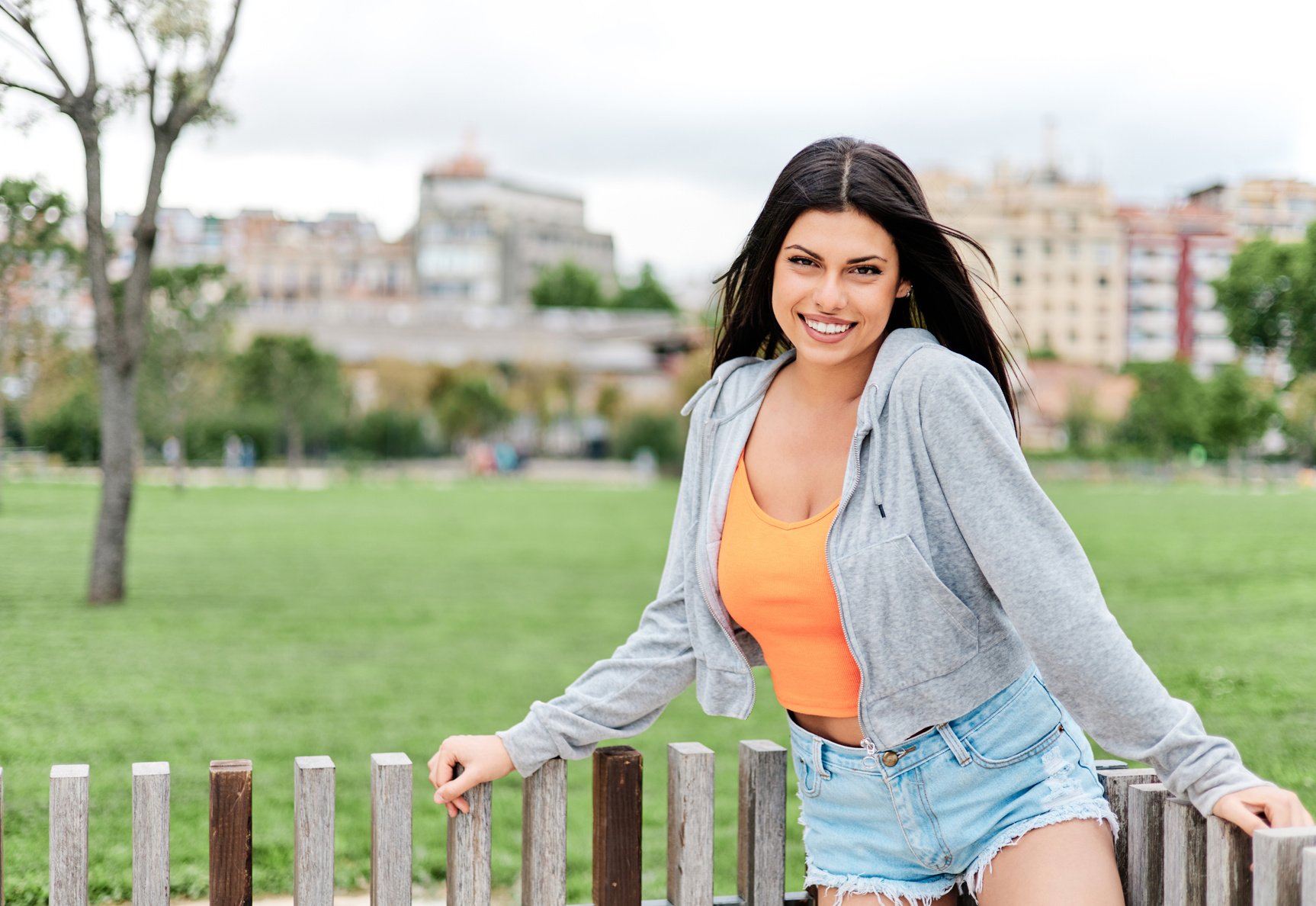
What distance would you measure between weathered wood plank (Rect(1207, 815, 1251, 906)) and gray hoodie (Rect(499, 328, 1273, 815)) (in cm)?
4

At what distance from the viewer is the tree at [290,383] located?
42.7 m

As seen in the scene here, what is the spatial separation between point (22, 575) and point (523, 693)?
21.2 ft

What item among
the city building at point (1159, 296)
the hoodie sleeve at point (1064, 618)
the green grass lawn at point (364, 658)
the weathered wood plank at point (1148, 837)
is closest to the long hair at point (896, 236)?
the hoodie sleeve at point (1064, 618)

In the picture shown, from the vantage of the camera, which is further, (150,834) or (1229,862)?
(150,834)

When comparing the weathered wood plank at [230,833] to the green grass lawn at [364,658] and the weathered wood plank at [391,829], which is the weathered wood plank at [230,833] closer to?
the weathered wood plank at [391,829]

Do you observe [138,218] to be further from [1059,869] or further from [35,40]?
[1059,869]

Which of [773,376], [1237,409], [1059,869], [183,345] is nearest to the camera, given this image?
[1059,869]

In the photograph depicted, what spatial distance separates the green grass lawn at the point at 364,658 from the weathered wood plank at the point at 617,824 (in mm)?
2280

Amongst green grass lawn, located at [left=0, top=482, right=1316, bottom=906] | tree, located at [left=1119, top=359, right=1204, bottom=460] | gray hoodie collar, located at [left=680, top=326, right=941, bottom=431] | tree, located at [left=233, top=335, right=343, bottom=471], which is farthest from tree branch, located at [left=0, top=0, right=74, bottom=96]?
tree, located at [left=1119, top=359, right=1204, bottom=460]

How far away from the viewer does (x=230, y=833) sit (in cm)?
201

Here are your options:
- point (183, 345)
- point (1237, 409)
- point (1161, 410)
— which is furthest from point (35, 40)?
point (1161, 410)

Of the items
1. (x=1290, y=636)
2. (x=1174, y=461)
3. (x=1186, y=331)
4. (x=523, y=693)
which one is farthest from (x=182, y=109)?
(x=1186, y=331)

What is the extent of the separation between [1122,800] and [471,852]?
39.2 inches

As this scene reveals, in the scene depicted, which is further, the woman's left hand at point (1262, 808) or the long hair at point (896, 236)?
the long hair at point (896, 236)
